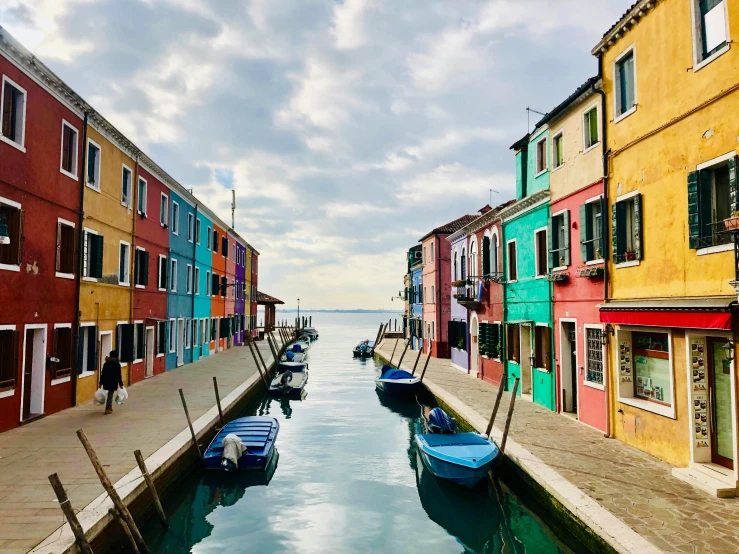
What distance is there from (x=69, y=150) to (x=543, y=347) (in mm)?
15171

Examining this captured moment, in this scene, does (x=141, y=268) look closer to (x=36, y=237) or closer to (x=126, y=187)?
(x=126, y=187)

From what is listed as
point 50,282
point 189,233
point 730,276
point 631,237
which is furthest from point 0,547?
point 189,233

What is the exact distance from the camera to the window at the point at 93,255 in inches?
623

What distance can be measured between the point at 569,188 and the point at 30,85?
1388 centimetres

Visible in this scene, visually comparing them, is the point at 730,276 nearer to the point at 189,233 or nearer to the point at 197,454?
the point at 197,454

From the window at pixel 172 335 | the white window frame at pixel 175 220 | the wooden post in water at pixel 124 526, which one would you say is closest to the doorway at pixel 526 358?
the wooden post in water at pixel 124 526

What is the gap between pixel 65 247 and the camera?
47.8 feet

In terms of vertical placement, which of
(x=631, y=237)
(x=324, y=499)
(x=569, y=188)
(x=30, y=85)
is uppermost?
(x=30, y=85)

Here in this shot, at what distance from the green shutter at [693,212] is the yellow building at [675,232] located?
0.07ft

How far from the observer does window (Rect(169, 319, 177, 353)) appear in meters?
25.4

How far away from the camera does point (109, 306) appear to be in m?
17.4

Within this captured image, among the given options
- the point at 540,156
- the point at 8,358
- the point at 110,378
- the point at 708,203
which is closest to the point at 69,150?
the point at 8,358

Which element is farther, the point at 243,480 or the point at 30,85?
the point at 30,85

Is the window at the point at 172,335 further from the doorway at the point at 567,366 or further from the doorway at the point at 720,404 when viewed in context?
the doorway at the point at 720,404
